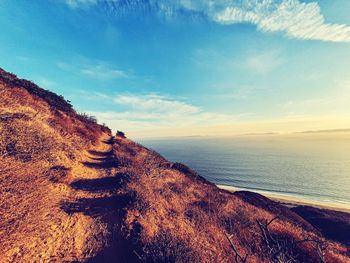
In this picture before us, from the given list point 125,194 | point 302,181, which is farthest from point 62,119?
point 302,181

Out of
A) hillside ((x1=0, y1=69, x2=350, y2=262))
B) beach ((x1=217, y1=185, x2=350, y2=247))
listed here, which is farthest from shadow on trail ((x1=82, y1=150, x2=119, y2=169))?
beach ((x1=217, y1=185, x2=350, y2=247))

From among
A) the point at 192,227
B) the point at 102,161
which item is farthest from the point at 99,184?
the point at 192,227

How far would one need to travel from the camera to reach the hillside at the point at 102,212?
9.88 metres

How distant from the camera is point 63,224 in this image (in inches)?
439

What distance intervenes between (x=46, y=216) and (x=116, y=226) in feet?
13.6

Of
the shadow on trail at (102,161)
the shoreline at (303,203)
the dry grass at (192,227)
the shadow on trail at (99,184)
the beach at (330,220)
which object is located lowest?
the shoreline at (303,203)

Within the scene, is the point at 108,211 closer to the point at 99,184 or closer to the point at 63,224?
the point at 63,224

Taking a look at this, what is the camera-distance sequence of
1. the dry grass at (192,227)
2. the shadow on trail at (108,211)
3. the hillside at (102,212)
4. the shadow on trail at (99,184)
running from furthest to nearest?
1. the shadow on trail at (99,184)
2. the dry grass at (192,227)
3. the shadow on trail at (108,211)
4. the hillside at (102,212)

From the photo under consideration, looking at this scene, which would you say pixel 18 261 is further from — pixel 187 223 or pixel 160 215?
pixel 187 223

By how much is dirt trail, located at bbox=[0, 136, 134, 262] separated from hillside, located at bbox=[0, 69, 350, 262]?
0.05 metres

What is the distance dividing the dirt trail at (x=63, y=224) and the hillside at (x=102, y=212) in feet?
0.15

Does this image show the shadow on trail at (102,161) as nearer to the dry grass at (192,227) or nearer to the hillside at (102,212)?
the hillside at (102,212)

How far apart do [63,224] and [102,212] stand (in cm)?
242

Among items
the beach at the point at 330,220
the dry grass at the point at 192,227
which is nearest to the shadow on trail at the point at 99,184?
the dry grass at the point at 192,227
